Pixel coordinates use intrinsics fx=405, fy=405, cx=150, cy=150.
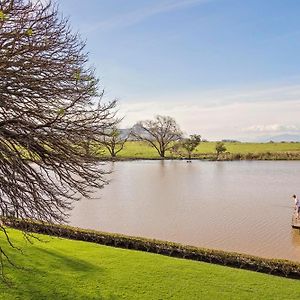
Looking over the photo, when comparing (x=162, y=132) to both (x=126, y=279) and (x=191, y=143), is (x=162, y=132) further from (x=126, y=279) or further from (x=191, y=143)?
(x=126, y=279)

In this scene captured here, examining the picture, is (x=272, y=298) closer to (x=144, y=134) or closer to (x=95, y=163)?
(x=95, y=163)

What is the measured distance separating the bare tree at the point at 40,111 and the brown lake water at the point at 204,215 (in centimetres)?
363

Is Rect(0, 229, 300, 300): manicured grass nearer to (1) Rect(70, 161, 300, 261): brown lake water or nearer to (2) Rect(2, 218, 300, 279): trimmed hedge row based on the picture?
(2) Rect(2, 218, 300, 279): trimmed hedge row

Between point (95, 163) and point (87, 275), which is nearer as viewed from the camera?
point (95, 163)

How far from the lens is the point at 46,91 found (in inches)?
261

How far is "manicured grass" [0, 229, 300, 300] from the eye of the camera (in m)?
8.50

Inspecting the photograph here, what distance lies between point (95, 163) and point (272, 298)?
4.84 m

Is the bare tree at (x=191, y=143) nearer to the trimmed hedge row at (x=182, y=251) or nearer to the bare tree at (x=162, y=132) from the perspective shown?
the bare tree at (x=162, y=132)

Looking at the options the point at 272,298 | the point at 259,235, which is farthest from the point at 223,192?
the point at 272,298

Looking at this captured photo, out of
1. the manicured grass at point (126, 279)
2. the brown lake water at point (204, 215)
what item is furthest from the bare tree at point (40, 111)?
the brown lake water at point (204, 215)

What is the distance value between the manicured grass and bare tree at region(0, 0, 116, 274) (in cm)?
246

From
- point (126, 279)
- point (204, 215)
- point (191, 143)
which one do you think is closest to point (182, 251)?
point (126, 279)

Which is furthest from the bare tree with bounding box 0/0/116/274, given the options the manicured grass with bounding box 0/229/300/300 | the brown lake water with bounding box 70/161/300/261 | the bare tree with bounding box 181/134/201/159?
the bare tree with bounding box 181/134/201/159

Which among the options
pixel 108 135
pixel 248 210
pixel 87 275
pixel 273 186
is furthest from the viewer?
pixel 273 186
